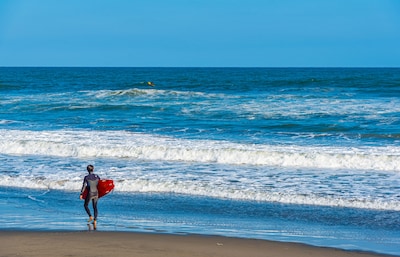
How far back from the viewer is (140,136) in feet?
80.1

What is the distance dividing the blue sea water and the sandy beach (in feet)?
1.71

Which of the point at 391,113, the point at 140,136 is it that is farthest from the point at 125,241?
the point at 391,113

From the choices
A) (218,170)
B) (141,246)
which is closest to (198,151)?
(218,170)

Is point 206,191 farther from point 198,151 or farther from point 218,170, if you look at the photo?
point 198,151

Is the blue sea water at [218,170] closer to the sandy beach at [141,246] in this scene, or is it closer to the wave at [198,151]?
the wave at [198,151]

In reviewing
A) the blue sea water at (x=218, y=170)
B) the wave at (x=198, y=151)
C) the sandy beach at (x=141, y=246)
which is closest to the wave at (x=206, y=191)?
the blue sea water at (x=218, y=170)

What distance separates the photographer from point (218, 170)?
17.5 meters

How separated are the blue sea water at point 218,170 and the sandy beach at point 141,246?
20.5 inches

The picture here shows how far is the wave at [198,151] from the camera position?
18.5 meters

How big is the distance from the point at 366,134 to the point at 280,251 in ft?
53.3

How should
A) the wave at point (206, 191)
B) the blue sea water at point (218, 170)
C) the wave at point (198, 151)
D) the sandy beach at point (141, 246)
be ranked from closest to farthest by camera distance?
the sandy beach at point (141, 246), the blue sea water at point (218, 170), the wave at point (206, 191), the wave at point (198, 151)

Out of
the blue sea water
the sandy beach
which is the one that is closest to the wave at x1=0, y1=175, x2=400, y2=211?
the blue sea water

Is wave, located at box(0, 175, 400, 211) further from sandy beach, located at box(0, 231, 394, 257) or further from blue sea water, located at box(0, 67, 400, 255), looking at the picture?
sandy beach, located at box(0, 231, 394, 257)

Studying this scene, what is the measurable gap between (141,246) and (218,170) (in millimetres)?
7901
